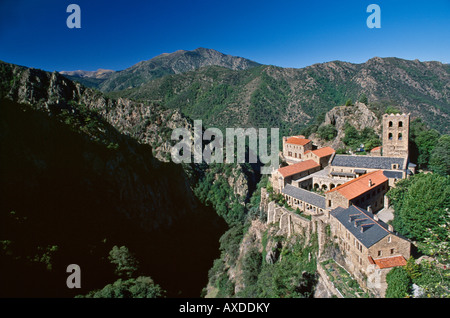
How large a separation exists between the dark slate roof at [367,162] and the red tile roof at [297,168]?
16.9 feet

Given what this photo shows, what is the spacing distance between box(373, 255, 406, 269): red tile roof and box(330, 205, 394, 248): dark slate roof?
185 centimetres

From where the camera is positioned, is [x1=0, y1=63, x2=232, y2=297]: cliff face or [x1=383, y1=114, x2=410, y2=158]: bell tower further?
[x1=383, y1=114, x2=410, y2=158]: bell tower

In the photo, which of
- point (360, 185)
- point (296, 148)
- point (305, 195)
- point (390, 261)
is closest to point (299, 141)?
point (296, 148)

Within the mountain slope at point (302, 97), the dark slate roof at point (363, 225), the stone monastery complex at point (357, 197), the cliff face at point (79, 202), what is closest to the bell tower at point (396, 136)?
the stone monastery complex at point (357, 197)

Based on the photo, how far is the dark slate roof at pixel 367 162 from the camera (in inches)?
1761

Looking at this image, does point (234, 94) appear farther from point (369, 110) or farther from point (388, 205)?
point (388, 205)

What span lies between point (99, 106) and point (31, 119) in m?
51.3

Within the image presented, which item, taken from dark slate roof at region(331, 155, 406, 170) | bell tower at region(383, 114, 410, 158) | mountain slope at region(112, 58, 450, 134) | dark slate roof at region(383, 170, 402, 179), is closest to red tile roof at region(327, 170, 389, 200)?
dark slate roof at region(383, 170, 402, 179)

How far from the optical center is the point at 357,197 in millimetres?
37188

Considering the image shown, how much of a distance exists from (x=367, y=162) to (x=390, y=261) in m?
22.8

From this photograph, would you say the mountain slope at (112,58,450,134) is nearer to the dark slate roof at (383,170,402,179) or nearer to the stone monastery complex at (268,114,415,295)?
the stone monastery complex at (268,114,415,295)

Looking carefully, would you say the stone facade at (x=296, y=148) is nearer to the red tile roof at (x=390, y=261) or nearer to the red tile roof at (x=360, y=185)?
the red tile roof at (x=360, y=185)

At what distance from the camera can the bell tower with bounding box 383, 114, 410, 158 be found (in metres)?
46.2
